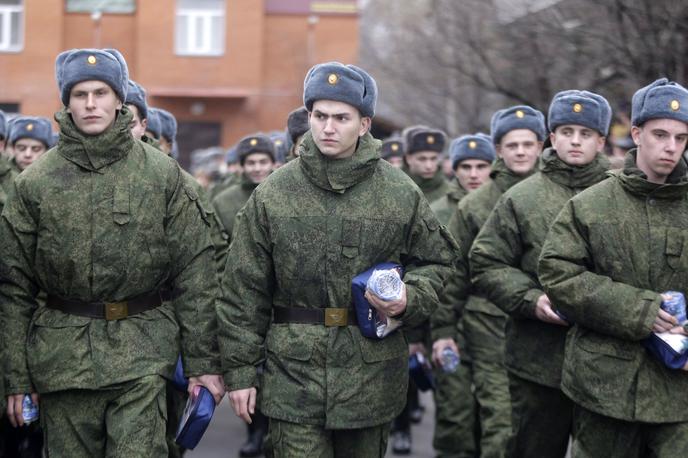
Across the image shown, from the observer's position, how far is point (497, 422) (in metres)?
7.45

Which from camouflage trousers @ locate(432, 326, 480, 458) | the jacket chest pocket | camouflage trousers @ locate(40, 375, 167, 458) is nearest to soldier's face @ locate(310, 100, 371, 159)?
the jacket chest pocket

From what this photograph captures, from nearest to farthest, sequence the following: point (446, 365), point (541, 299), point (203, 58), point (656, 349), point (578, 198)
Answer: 1. point (656, 349)
2. point (578, 198)
3. point (541, 299)
4. point (446, 365)
5. point (203, 58)

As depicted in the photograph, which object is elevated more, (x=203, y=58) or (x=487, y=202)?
(x=203, y=58)

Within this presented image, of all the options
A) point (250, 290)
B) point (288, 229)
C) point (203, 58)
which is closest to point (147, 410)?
point (250, 290)

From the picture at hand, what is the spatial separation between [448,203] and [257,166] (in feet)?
5.57

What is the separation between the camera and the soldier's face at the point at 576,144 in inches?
251

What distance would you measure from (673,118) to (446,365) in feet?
9.53

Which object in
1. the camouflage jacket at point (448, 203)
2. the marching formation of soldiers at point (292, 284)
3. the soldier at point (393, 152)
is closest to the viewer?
the marching formation of soldiers at point (292, 284)

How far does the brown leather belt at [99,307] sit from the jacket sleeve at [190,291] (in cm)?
22

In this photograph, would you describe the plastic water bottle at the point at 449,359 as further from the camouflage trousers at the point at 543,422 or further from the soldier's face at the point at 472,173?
the soldier's face at the point at 472,173

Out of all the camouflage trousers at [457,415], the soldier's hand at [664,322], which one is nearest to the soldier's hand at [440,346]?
the camouflage trousers at [457,415]

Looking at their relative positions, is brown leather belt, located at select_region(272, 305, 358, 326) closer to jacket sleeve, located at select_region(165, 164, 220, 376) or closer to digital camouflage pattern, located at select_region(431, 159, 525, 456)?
jacket sleeve, located at select_region(165, 164, 220, 376)

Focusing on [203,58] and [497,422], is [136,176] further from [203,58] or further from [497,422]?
[203,58]

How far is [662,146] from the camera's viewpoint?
507 cm
